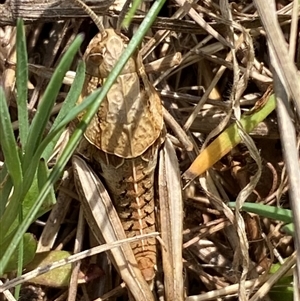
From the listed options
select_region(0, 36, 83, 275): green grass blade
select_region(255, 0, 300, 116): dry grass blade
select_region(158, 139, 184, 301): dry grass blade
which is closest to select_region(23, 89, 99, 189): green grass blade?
select_region(0, 36, 83, 275): green grass blade

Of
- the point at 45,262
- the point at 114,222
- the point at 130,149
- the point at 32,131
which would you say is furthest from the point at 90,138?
the point at 32,131

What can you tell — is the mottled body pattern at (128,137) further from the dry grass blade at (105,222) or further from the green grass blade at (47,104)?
the green grass blade at (47,104)

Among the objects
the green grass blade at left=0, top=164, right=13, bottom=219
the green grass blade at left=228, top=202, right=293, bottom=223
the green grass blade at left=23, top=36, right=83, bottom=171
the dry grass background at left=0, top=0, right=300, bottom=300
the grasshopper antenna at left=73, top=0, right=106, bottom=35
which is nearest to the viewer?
the green grass blade at left=23, top=36, right=83, bottom=171

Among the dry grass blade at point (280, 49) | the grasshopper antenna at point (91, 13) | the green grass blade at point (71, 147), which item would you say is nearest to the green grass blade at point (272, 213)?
the dry grass blade at point (280, 49)

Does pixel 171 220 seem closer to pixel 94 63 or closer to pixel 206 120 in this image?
pixel 206 120

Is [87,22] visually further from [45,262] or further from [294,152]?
[294,152]

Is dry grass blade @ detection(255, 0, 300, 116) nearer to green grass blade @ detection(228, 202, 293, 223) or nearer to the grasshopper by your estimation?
green grass blade @ detection(228, 202, 293, 223)
